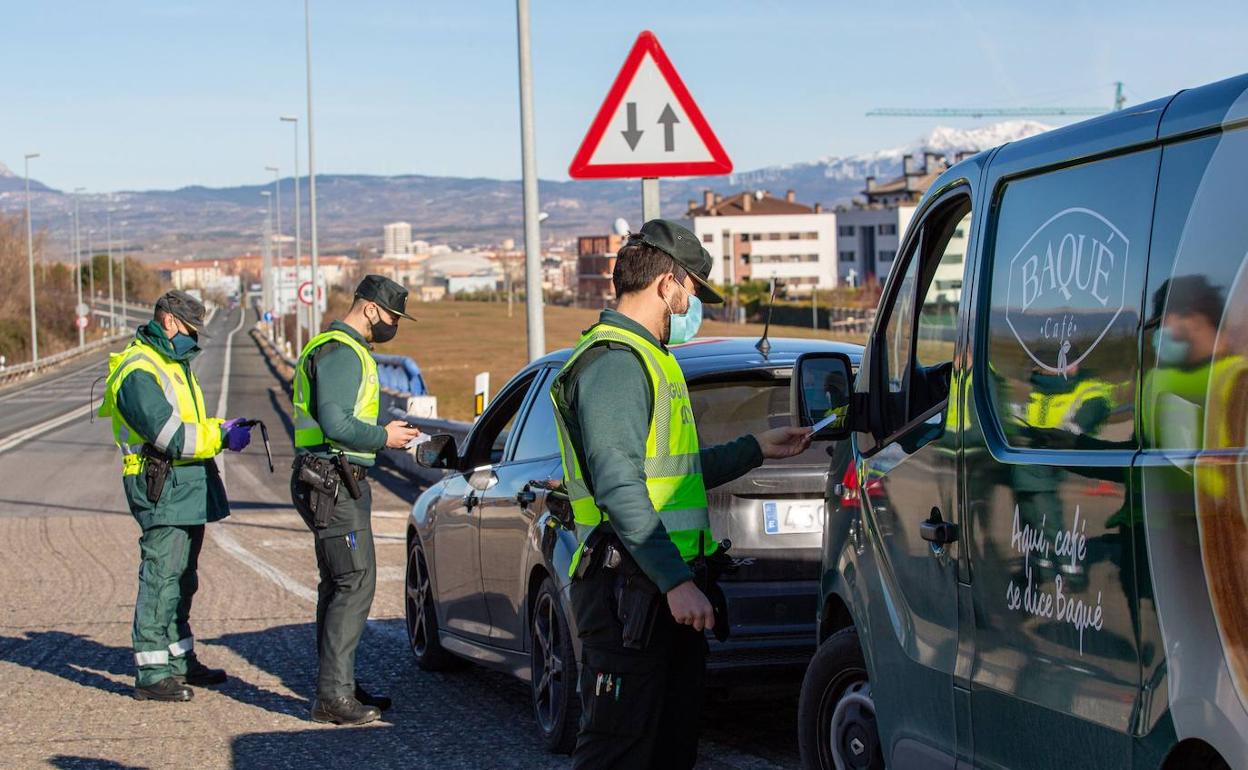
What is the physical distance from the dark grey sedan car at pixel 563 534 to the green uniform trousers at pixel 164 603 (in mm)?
1370

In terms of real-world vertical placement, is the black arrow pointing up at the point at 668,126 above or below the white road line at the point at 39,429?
above

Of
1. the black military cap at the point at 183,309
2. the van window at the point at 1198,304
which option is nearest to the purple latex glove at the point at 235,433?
the black military cap at the point at 183,309

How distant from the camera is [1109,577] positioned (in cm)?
330

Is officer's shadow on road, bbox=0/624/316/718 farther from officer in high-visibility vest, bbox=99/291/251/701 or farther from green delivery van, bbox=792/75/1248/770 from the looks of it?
green delivery van, bbox=792/75/1248/770

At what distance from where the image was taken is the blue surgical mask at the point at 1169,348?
3.09 metres

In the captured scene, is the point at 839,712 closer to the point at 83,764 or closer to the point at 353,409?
the point at 353,409

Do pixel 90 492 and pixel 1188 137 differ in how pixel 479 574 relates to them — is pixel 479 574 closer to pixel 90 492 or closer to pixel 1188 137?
pixel 1188 137

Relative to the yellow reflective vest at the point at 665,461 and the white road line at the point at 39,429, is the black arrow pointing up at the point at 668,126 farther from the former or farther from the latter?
the white road line at the point at 39,429

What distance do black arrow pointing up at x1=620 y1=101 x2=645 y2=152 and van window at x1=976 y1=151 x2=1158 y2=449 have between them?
423 centimetres

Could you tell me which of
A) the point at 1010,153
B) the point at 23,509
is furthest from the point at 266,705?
the point at 23,509

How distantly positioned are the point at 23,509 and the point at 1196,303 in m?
18.2

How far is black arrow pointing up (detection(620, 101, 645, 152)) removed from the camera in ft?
26.9

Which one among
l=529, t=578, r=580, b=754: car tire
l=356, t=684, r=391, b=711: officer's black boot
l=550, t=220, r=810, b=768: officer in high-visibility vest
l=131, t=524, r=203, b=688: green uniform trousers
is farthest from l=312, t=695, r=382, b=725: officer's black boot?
l=550, t=220, r=810, b=768: officer in high-visibility vest

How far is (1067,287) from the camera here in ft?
11.9
